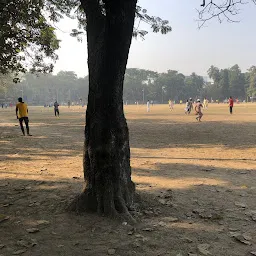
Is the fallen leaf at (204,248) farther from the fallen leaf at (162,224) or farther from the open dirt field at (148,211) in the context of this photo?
the fallen leaf at (162,224)

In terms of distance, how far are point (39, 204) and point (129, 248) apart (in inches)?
87.2

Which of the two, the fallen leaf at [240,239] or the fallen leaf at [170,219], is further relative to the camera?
the fallen leaf at [170,219]

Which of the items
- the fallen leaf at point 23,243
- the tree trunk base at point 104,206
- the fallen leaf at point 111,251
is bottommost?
the fallen leaf at point 111,251

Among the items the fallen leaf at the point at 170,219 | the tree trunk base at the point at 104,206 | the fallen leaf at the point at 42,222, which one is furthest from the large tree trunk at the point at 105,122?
the fallen leaf at the point at 170,219

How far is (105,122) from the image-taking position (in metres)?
4.50

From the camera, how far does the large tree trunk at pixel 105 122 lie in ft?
14.3

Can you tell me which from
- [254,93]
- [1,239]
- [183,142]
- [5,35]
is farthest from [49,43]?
[254,93]

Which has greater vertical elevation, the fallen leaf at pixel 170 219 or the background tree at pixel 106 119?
the background tree at pixel 106 119

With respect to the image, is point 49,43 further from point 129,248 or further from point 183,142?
point 129,248

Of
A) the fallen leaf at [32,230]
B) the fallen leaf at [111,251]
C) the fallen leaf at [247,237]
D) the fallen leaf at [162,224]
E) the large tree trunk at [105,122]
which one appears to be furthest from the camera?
the large tree trunk at [105,122]

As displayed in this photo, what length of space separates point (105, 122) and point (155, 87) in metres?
120

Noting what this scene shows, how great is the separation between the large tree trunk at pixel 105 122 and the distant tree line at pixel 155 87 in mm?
104842

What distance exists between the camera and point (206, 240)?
12.4ft

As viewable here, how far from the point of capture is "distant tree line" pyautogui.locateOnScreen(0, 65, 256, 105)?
375 ft
